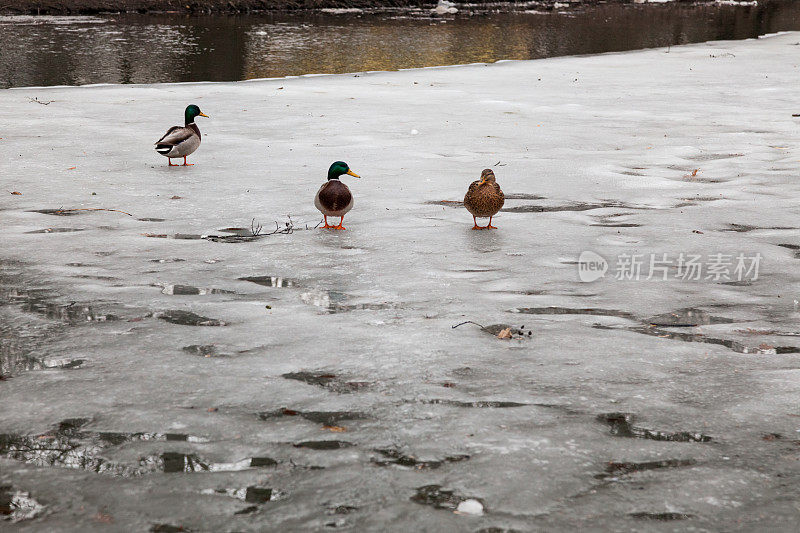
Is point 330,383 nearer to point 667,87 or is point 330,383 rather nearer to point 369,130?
point 369,130

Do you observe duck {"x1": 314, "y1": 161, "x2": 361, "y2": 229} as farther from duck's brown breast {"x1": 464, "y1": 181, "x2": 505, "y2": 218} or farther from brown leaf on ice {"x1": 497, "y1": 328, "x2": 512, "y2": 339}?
brown leaf on ice {"x1": 497, "y1": 328, "x2": 512, "y2": 339}

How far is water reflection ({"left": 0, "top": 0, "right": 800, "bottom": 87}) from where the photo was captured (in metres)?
18.6

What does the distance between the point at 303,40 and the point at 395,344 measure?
22573 millimetres

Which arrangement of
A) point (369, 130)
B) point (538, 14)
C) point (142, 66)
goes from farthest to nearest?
point (538, 14), point (142, 66), point (369, 130)

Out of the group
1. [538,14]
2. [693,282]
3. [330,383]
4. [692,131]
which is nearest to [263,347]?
[330,383]

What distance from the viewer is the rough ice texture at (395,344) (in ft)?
8.59

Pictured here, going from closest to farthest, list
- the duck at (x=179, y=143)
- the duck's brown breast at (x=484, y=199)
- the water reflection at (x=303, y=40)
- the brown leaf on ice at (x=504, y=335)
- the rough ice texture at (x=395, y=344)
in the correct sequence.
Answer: the rough ice texture at (x=395, y=344) < the brown leaf on ice at (x=504, y=335) < the duck's brown breast at (x=484, y=199) < the duck at (x=179, y=143) < the water reflection at (x=303, y=40)

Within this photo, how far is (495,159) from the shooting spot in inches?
322

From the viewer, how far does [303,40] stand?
81.9ft

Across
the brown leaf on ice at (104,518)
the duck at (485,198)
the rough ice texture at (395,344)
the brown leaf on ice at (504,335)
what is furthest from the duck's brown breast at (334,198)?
the brown leaf on ice at (104,518)

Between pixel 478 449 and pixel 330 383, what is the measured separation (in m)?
0.78

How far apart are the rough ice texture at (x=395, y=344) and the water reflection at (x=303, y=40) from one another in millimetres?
10596

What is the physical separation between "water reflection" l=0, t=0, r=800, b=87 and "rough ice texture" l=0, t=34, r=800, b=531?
10.6 metres

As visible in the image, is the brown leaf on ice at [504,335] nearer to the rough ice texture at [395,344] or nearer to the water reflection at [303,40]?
the rough ice texture at [395,344]
